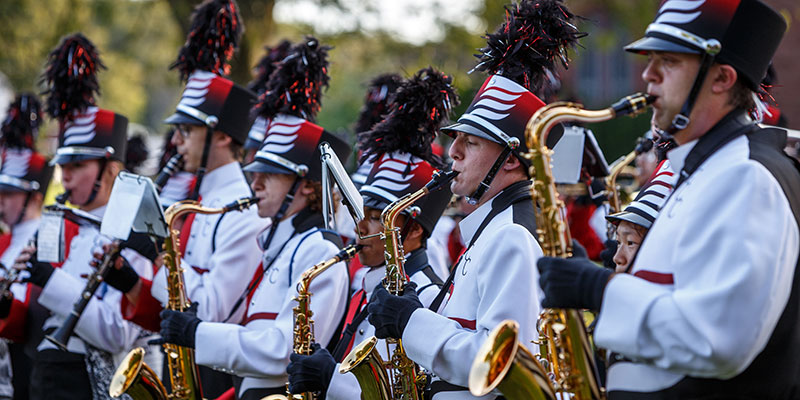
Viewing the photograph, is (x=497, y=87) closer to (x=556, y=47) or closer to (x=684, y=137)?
(x=556, y=47)

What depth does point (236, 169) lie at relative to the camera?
652 centimetres

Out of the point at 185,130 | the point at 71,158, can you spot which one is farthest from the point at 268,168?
the point at 71,158

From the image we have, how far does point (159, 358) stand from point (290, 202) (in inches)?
98.0

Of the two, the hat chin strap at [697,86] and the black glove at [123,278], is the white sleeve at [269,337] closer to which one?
the black glove at [123,278]

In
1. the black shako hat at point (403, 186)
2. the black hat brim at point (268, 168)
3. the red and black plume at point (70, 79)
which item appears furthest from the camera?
the red and black plume at point (70, 79)

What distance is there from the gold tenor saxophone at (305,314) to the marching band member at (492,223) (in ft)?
2.55

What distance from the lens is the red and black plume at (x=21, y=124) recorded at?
8.51m

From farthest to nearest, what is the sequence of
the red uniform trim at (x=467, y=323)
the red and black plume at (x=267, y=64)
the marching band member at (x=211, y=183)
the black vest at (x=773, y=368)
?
the red and black plume at (x=267, y=64)
the marching band member at (x=211, y=183)
the red uniform trim at (x=467, y=323)
the black vest at (x=773, y=368)

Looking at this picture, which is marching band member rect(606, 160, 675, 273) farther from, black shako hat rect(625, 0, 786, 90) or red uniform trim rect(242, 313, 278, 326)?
red uniform trim rect(242, 313, 278, 326)

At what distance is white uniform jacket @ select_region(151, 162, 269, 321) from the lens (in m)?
5.56

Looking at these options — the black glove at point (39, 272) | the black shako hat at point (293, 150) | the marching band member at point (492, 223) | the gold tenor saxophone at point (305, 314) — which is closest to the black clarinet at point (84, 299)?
the black glove at point (39, 272)

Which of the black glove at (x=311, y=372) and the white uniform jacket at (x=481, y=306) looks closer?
the white uniform jacket at (x=481, y=306)

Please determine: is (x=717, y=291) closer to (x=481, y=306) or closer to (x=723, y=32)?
(x=723, y=32)

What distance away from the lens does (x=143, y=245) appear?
5793mm
